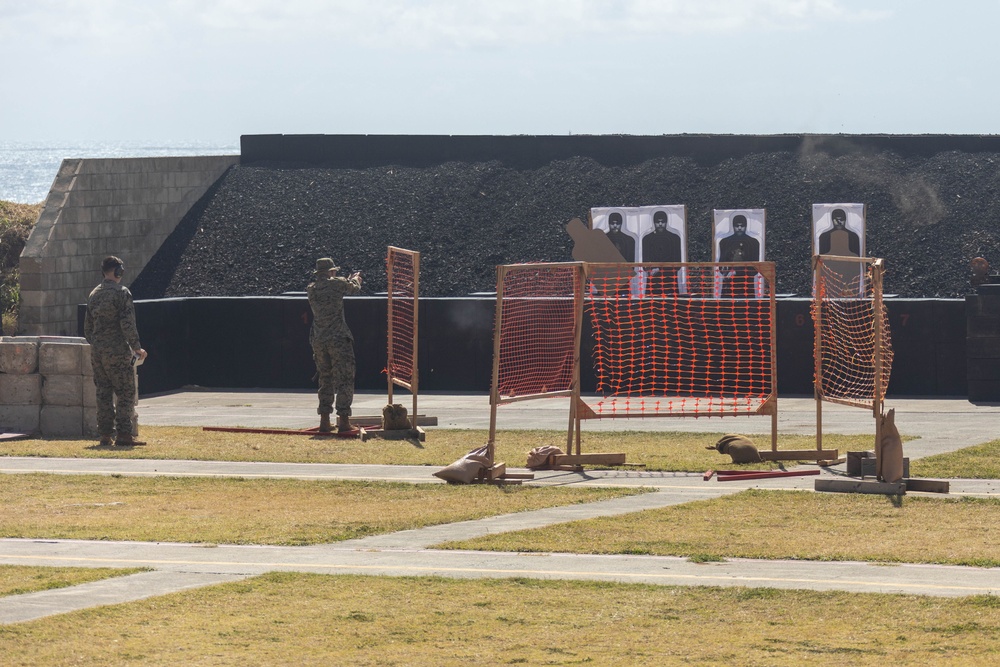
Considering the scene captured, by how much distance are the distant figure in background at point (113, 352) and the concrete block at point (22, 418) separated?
5.14ft

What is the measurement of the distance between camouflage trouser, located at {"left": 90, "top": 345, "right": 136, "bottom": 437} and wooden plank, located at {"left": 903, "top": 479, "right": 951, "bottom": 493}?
386 inches

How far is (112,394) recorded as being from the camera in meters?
21.1

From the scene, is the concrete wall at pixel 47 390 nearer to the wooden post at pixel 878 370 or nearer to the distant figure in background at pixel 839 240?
the wooden post at pixel 878 370

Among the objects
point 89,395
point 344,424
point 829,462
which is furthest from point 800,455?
point 89,395

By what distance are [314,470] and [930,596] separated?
9.12 m

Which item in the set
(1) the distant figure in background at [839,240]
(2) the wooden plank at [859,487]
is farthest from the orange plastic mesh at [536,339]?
(2) the wooden plank at [859,487]

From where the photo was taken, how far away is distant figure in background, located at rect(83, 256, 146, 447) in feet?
67.5

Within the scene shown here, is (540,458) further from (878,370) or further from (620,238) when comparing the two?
(620,238)

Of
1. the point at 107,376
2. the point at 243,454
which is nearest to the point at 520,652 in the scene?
the point at 243,454

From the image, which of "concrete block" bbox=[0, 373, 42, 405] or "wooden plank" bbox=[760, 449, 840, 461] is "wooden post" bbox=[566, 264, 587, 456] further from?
"concrete block" bbox=[0, 373, 42, 405]

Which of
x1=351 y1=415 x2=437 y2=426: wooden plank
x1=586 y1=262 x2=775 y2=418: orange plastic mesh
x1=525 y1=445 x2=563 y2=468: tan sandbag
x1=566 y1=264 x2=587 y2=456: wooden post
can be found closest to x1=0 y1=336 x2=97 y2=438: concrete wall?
x1=351 y1=415 x2=437 y2=426: wooden plank

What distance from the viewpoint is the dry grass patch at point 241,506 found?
13945 millimetres

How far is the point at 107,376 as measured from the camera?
2094 centimetres

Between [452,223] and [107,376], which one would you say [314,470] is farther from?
[452,223]
